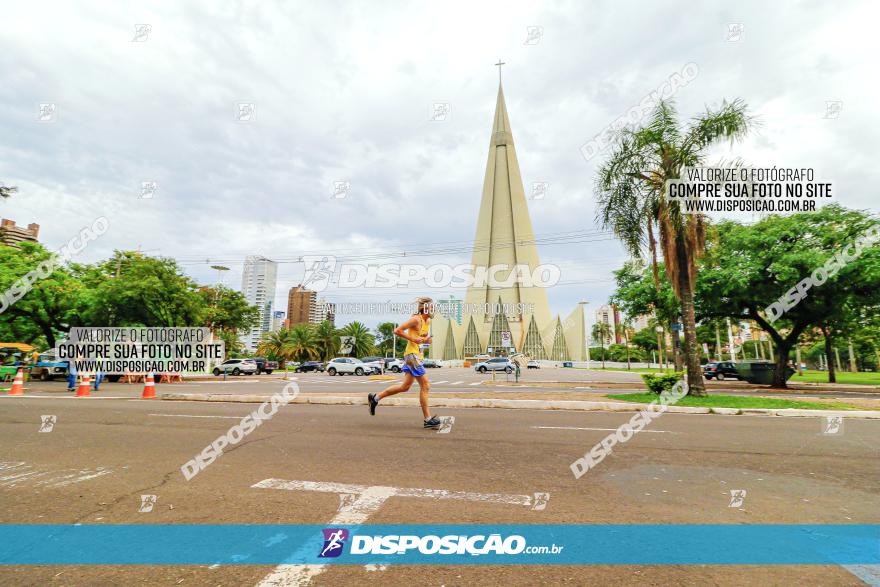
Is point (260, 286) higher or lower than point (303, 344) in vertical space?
higher

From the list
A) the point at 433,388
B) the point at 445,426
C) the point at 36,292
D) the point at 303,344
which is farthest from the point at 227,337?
the point at 445,426

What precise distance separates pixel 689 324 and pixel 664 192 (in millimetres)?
4568

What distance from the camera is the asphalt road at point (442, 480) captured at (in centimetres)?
243

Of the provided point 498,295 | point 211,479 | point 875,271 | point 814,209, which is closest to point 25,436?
point 211,479

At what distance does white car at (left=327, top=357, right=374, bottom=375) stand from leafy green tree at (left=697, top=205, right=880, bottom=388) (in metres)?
25.8

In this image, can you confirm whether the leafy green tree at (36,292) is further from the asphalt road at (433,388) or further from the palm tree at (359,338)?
the palm tree at (359,338)

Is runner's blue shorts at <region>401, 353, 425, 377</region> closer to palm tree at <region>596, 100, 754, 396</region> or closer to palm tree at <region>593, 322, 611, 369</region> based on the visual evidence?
palm tree at <region>596, 100, 754, 396</region>

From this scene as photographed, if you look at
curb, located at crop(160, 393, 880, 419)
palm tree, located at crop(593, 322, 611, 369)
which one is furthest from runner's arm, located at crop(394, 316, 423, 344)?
palm tree, located at crop(593, 322, 611, 369)

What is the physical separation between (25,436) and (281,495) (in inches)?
239

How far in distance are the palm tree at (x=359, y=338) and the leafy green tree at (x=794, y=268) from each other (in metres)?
47.7

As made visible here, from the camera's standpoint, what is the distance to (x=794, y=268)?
1775 centimetres

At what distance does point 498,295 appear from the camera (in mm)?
96438

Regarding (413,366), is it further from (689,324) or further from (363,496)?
(689,324)

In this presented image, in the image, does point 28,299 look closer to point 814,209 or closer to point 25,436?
point 25,436
